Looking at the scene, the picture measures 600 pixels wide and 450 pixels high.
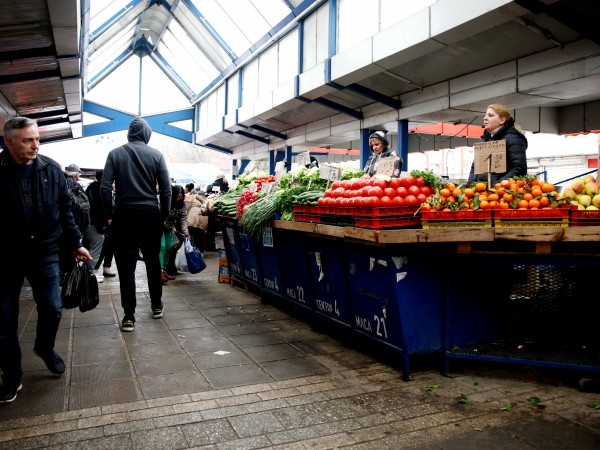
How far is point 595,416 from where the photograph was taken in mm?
3211

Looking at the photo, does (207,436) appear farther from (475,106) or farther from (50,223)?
(475,106)

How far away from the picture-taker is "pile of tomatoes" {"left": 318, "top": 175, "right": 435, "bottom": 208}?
381 cm

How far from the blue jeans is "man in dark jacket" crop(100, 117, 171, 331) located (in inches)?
57.9

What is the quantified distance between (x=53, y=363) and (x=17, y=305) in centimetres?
60

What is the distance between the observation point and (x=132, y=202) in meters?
5.14

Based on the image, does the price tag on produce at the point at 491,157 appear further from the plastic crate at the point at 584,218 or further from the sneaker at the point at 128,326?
the sneaker at the point at 128,326

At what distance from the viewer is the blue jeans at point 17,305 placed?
337cm

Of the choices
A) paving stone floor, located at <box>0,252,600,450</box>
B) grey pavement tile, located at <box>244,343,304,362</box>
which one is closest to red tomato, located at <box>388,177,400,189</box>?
paving stone floor, located at <box>0,252,600,450</box>

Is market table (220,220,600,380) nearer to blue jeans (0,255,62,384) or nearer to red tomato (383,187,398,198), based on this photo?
red tomato (383,187,398,198)

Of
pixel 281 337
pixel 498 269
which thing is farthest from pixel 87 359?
pixel 498 269

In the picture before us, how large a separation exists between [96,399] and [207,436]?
0.99 m

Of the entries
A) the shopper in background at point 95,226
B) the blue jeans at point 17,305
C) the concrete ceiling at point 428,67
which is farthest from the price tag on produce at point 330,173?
the shopper in background at point 95,226

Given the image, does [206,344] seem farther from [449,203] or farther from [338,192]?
[449,203]

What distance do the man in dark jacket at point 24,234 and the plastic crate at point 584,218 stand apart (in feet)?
11.5
